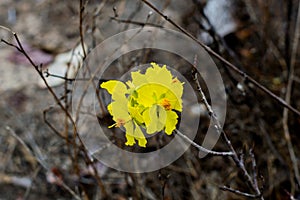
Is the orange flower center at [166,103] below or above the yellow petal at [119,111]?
below

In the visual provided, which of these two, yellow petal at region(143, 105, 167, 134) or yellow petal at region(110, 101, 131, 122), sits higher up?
yellow petal at region(110, 101, 131, 122)

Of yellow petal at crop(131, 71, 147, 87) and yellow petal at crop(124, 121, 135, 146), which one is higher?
yellow petal at crop(131, 71, 147, 87)

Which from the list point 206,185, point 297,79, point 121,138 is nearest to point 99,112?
point 121,138

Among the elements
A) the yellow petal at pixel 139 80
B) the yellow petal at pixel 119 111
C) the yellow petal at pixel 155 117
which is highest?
the yellow petal at pixel 139 80

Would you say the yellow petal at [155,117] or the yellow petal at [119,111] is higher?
the yellow petal at [119,111]

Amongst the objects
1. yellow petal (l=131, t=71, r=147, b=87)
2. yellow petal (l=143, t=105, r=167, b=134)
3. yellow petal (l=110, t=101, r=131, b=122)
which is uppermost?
yellow petal (l=131, t=71, r=147, b=87)

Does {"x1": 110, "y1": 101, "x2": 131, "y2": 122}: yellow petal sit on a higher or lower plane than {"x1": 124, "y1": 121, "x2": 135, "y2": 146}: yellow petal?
higher

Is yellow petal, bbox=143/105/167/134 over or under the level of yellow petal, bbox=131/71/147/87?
under

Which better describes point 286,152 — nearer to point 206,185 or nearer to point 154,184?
point 206,185
